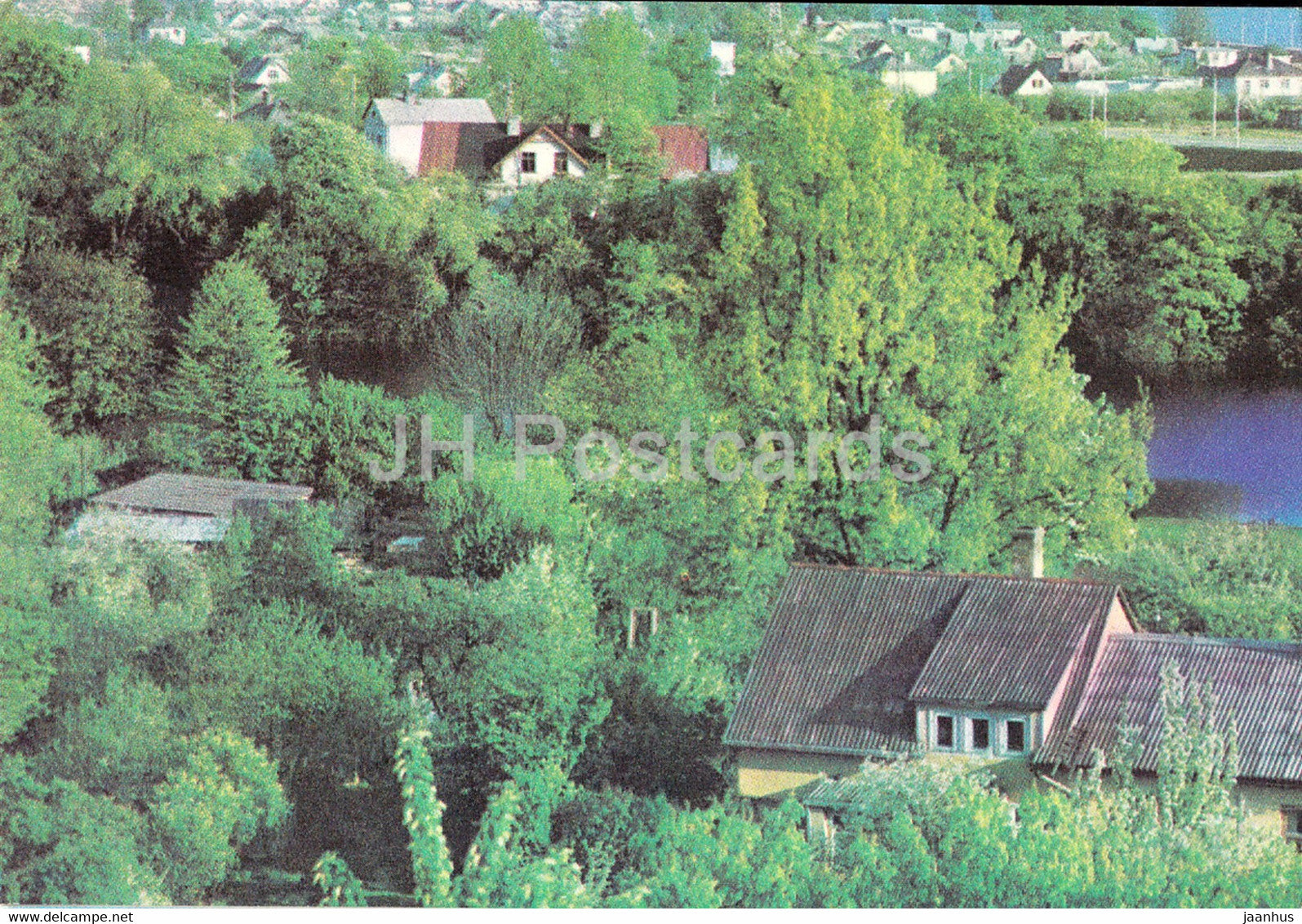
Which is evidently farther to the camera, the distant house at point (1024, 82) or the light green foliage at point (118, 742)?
the distant house at point (1024, 82)

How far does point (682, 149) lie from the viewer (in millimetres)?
10602

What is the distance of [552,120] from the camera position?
35.1 feet

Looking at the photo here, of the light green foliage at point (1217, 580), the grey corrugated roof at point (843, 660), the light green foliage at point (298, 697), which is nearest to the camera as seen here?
the grey corrugated roof at point (843, 660)

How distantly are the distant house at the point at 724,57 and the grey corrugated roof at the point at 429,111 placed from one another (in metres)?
1.13

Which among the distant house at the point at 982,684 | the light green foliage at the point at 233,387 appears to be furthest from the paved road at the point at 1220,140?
the light green foliage at the point at 233,387

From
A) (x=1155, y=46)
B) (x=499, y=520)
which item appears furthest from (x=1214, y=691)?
(x=499, y=520)

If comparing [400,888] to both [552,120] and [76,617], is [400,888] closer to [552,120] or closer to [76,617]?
[76,617]

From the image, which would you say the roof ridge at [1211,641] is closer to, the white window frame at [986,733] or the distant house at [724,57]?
the white window frame at [986,733]

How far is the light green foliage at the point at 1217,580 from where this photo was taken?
990cm

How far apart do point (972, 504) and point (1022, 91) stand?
6.62ft

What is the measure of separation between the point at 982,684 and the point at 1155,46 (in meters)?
3.32

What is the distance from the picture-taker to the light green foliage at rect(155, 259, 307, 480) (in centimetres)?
1052

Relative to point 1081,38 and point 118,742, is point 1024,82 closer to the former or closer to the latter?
point 1081,38

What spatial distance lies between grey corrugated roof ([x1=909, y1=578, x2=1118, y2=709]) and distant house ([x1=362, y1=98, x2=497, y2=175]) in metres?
3.60
